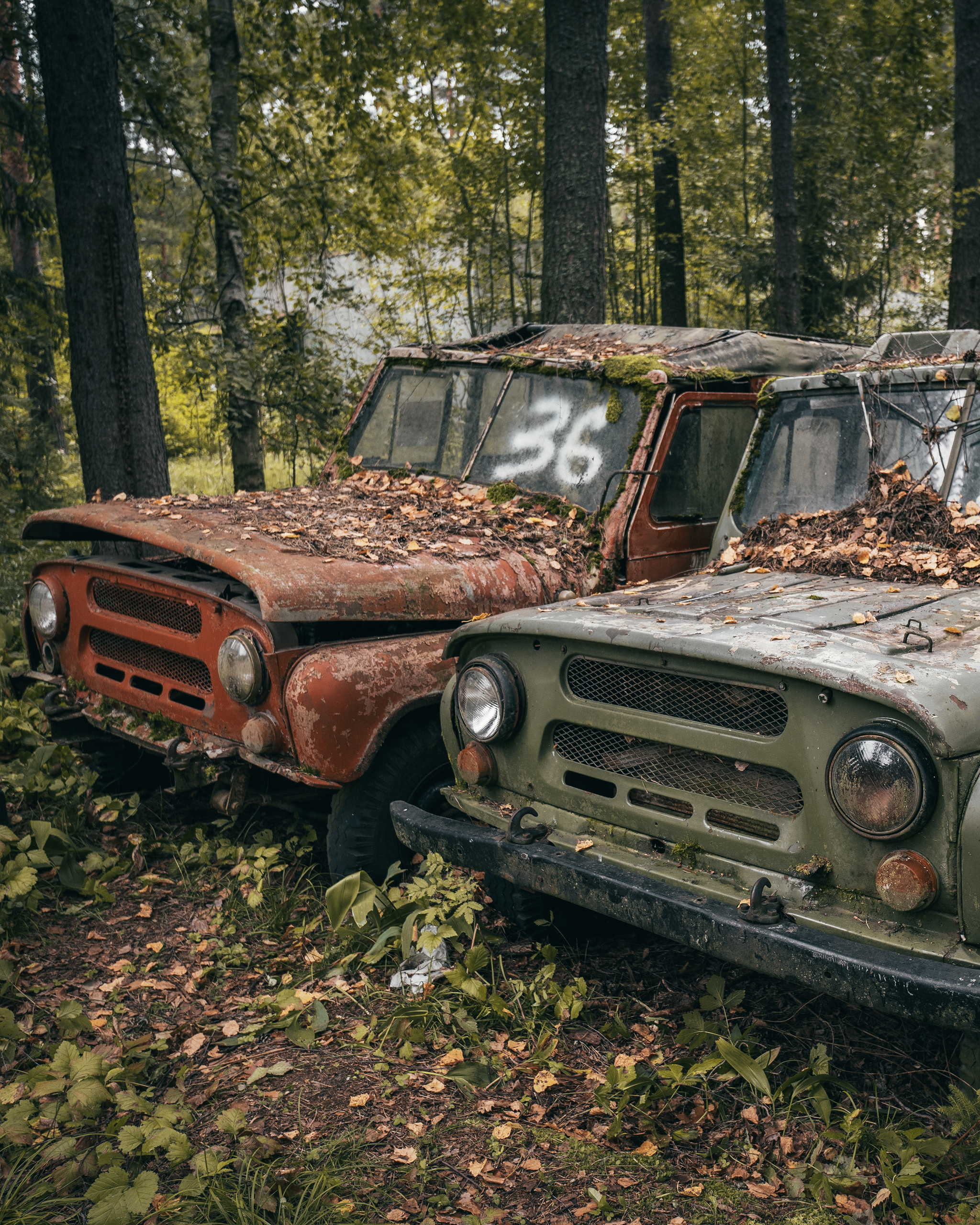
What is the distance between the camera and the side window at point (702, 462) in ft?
14.4

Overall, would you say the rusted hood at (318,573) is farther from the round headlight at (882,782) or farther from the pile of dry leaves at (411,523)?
the round headlight at (882,782)

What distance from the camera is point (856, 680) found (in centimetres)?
229

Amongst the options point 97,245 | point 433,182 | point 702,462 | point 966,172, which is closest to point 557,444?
point 702,462

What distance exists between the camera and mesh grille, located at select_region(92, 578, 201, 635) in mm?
3795

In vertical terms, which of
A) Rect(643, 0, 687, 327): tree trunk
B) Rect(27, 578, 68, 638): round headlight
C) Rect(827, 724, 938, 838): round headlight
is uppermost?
Rect(643, 0, 687, 327): tree trunk

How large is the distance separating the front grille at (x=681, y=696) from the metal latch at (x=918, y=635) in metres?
0.37

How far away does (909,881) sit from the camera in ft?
7.21

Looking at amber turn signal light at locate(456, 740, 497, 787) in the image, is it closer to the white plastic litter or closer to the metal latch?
the white plastic litter

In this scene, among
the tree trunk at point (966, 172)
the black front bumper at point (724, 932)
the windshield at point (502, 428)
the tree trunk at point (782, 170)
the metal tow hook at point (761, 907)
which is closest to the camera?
the black front bumper at point (724, 932)

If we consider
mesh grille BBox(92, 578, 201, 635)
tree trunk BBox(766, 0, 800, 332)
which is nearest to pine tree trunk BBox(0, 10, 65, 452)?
mesh grille BBox(92, 578, 201, 635)

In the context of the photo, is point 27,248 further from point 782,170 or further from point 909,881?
point 909,881

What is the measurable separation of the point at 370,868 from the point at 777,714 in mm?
1730

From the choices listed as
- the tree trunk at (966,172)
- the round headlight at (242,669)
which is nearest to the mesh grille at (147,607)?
the round headlight at (242,669)

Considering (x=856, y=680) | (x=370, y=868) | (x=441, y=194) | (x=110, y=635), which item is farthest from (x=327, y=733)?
(x=441, y=194)
